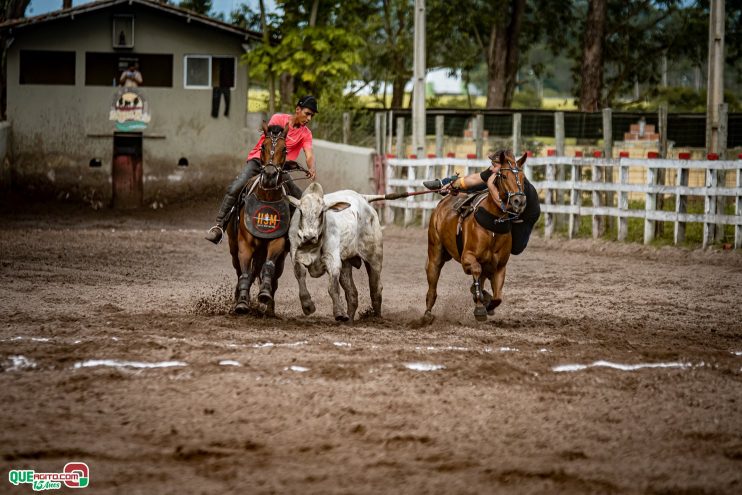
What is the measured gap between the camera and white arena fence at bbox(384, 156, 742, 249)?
A: 60.4 ft

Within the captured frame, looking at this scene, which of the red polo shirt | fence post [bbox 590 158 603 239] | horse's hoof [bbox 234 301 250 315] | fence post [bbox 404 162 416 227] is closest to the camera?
horse's hoof [bbox 234 301 250 315]

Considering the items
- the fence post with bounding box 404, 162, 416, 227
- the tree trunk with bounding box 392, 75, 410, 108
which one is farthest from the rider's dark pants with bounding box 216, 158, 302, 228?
the tree trunk with bounding box 392, 75, 410, 108

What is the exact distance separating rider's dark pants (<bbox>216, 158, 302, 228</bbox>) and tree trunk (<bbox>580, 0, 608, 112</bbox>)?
972 inches

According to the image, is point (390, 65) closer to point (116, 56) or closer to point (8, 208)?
point (116, 56)

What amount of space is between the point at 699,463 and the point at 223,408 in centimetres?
295

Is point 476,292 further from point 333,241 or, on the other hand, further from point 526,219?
point 333,241

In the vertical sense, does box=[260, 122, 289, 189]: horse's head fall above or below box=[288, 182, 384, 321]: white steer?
above

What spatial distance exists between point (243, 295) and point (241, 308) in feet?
0.50

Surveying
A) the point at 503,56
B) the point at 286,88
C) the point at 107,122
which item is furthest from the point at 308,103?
the point at 503,56

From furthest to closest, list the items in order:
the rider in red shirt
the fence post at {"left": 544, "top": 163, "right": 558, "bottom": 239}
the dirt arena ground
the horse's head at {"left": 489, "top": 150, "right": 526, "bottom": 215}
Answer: the fence post at {"left": 544, "top": 163, "right": 558, "bottom": 239}
the rider in red shirt
the horse's head at {"left": 489, "top": 150, "right": 526, "bottom": 215}
the dirt arena ground

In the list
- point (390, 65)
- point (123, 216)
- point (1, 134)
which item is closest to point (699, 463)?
point (123, 216)

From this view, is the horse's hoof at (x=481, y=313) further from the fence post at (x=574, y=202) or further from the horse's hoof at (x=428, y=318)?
the fence post at (x=574, y=202)

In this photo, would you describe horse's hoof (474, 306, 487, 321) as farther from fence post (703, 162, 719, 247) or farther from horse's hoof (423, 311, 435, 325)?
fence post (703, 162, 719, 247)
